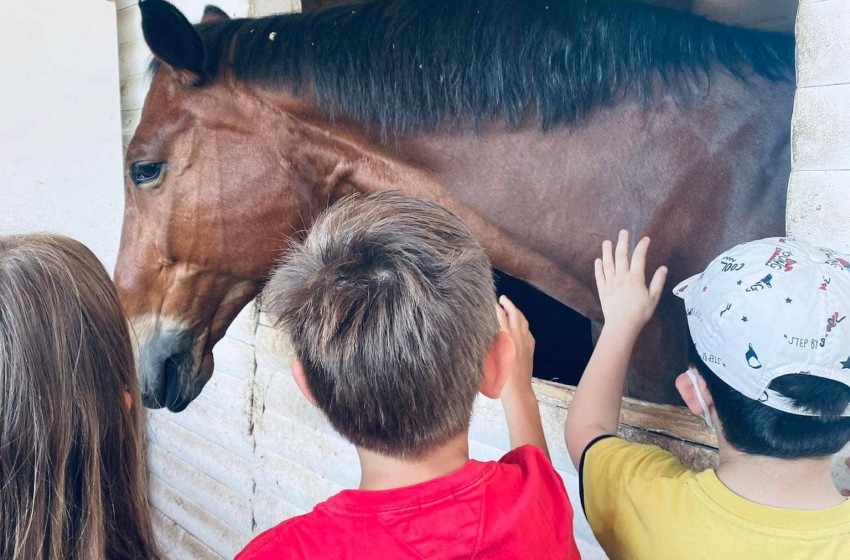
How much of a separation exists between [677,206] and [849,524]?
58 cm

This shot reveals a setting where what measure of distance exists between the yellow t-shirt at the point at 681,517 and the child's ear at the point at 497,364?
172mm

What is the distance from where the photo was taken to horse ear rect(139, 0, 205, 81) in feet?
3.76

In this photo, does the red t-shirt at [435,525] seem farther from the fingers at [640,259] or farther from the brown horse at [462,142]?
the brown horse at [462,142]

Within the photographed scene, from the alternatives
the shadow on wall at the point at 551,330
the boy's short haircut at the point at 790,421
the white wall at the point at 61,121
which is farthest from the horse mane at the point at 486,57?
the white wall at the point at 61,121

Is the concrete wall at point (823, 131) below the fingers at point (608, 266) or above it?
above

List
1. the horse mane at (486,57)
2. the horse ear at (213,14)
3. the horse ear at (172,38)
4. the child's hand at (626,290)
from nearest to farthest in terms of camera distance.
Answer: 1. the child's hand at (626,290)
2. the horse mane at (486,57)
3. the horse ear at (172,38)
4. the horse ear at (213,14)

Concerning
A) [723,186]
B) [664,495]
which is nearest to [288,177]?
[723,186]

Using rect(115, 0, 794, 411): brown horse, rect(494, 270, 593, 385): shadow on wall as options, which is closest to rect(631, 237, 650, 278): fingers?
rect(115, 0, 794, 411): brown horse

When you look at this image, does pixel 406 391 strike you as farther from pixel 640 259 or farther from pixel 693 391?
pixel 640 259

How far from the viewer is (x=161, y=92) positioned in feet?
4.30

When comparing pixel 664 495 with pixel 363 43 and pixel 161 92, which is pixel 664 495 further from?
pixel 161 92

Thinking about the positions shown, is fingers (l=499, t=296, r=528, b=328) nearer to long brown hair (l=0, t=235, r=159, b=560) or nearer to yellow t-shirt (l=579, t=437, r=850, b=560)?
yellow t-shirt (l=579, t=437, r=850, b=560)

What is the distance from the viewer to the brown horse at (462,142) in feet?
3.26

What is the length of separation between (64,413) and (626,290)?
2.40 feet
